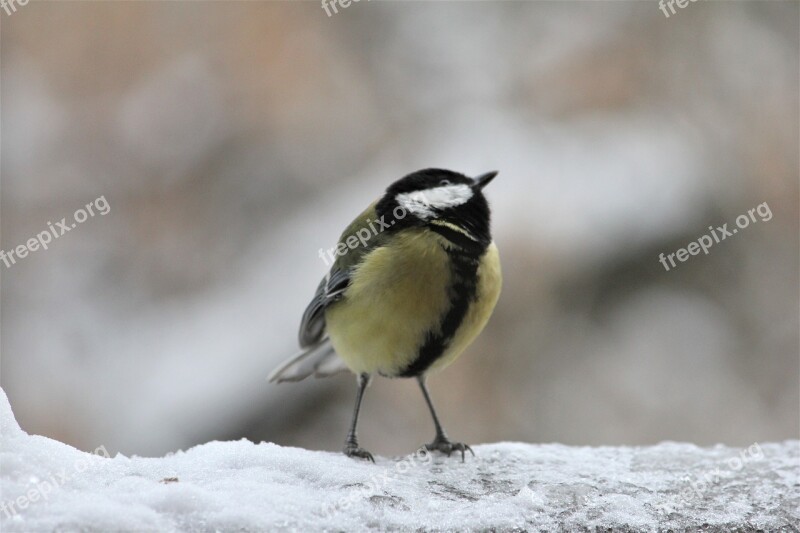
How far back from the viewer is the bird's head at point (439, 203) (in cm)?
220

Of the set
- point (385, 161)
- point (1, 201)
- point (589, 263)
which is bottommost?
point (589, 263)

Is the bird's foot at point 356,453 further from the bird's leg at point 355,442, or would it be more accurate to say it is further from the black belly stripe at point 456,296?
the black belly stripe at point 456,296

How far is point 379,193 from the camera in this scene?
4.41 metres

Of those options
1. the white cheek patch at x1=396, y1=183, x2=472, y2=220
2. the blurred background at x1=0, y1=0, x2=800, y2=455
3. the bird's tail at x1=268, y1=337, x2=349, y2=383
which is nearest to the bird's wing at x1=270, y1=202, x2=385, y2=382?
the bird's tail at x1=268, y1=337, x2=349, y2=383

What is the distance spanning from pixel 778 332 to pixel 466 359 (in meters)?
1.79

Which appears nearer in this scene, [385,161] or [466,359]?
[466,359]

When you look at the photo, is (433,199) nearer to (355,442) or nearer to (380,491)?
(355,442)

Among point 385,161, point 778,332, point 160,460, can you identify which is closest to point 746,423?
point 778,332

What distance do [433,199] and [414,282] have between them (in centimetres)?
30

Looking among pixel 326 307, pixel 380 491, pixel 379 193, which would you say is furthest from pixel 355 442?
pixel 379 193

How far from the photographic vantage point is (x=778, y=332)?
4.40m

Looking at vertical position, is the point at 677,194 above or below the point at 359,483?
above

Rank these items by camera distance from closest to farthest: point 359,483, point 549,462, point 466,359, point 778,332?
1. point 359,483
2. point 549,462
3. point 466,359
4. point 778,332

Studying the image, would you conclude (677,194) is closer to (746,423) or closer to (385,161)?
(746,423)
